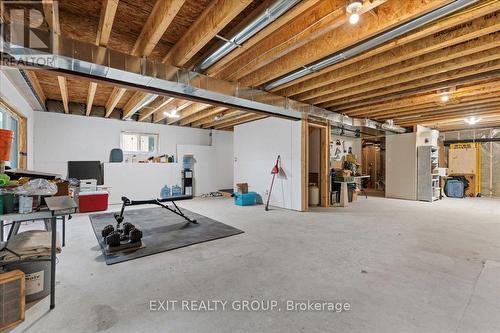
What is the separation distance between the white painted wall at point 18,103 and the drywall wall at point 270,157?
518 cm

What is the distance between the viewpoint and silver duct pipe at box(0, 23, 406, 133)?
240 centimetres

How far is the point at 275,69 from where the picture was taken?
3.66m

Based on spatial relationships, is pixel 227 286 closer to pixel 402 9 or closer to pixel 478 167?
pixel 402 9

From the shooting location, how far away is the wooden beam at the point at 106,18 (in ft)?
6.82

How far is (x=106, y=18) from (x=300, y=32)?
6.61 ft

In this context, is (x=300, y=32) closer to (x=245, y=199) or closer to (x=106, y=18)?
(x=106, y=18)

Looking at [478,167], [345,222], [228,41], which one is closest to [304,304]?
[228,41]

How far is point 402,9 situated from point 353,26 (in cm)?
50

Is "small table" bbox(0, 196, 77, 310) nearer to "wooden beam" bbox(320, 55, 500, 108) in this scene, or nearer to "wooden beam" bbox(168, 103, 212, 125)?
"wooden beam" bbox(168, 103, 212, 125)

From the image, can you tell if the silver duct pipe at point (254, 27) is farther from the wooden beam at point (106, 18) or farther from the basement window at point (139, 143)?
the basement window at point (139, 143)

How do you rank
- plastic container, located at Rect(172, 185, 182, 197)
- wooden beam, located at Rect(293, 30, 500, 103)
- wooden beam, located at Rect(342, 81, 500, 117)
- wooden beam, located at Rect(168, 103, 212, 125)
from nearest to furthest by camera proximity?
wooden beam, located at Rect(293, 30, 500, 103) < wooden beam, located at Rect(342, 81, 500, 117) < wooden beam, located at Rect(168, 103, 212, 125) < plastic container, located at Rect(172, 185, 182, 197)

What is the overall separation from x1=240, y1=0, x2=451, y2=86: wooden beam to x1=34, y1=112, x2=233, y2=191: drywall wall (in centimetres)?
531

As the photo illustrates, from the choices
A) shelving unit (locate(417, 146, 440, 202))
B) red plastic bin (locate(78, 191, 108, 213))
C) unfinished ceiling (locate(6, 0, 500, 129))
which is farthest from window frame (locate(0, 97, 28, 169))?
shelving unit (locate(417, 146, 440, 202))

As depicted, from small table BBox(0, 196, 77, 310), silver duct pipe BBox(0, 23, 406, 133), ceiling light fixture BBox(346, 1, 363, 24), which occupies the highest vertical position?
Result: ceiling light fixture BBox(346, 1, 363, 24)
